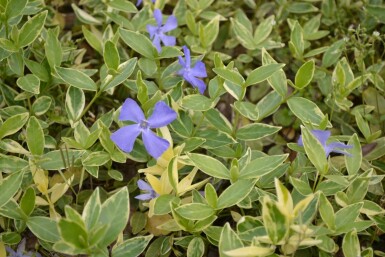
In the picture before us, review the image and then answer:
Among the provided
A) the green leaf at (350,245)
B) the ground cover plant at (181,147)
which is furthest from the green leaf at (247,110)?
the green leaf at (350,245)

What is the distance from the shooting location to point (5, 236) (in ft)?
5.68

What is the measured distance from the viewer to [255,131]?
6.25 feet

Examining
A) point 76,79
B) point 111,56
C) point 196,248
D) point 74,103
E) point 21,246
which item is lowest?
point 21,246

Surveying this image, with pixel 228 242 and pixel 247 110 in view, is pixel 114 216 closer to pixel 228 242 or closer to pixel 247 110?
pixel 228 242

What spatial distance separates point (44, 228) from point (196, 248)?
1.45 feet

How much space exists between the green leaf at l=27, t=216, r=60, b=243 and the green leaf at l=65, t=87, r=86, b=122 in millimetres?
384

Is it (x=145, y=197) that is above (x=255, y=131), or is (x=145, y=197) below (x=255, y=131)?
below

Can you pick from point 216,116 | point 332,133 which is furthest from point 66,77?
point 332,133

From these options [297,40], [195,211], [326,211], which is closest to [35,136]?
[195,211]

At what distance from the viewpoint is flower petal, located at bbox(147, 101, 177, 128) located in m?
1.66

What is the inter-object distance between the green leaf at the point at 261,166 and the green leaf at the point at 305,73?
274 millimetres

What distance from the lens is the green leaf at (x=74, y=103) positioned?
1915mm

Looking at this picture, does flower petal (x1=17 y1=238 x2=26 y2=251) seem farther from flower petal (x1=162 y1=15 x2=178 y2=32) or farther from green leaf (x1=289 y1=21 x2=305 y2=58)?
green leaf (x1=289 y1=21 x2=305 y2=58)

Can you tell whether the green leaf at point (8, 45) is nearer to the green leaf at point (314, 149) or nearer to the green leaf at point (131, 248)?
the green leaf at point (131, 248)
